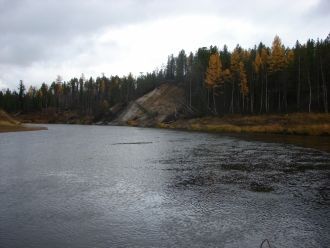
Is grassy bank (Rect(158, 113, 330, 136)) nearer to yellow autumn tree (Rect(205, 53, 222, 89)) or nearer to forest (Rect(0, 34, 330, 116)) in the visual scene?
forest (Rect(0, 34, 330, 116))

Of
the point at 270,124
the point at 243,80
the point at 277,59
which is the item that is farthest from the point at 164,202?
the point at 243,80

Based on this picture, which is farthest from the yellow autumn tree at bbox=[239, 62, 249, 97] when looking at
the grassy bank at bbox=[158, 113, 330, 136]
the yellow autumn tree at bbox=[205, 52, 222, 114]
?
the grassy bank at bbox=[158, 113, 330, 136]

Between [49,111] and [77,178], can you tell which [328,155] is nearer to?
[77,178]

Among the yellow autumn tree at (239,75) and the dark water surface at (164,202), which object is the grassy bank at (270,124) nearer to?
the yellow autumn tree at (239,75)

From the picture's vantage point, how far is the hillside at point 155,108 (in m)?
120

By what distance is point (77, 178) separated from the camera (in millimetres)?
24031

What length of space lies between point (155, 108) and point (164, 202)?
112 meters

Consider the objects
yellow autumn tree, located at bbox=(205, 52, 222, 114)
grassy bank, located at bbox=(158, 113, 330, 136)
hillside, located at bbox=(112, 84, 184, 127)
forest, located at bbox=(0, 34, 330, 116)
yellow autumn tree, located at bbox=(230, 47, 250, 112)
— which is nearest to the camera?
grassy bank, located at bbox=(158, 113, 330, 136)

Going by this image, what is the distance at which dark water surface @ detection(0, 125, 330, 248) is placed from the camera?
12.9 m

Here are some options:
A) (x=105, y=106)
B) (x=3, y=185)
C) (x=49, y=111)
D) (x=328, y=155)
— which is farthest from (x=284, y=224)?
(x=49, y=111)

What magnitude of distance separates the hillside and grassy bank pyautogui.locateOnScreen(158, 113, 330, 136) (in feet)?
85.8

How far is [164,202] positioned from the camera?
59.0 feet

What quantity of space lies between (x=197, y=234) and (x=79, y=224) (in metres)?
4.85

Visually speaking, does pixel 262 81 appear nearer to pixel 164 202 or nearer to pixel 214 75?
pixel 214 75
